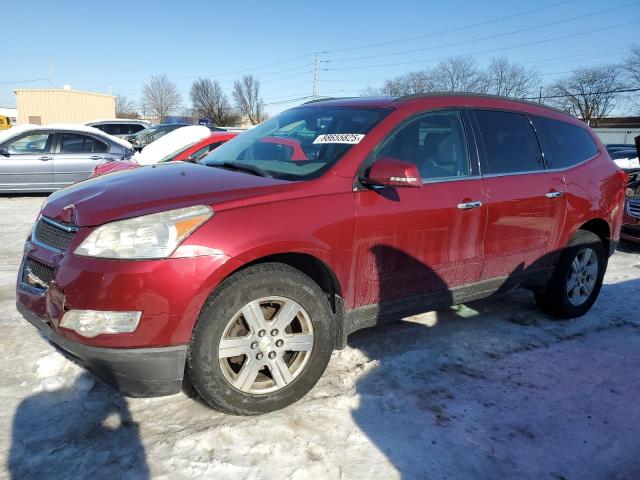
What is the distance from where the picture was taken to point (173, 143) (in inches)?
308

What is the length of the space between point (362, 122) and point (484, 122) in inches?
40.7

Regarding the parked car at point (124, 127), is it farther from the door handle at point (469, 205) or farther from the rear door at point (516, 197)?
the door handle at point (469, 205)

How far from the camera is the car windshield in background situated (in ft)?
10.2

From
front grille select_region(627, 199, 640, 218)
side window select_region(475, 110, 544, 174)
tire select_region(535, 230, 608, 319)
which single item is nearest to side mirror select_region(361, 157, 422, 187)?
side window select_region(475, 110, 544, 174)

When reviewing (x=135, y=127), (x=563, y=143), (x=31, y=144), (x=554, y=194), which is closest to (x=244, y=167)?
(x=554, y=194)

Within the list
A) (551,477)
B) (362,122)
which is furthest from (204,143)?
(551,477)

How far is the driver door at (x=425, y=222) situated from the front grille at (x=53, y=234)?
1533 mm

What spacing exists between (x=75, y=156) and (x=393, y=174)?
9820 mm

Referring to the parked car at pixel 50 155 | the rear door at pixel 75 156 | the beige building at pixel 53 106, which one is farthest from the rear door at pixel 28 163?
the beige building at pixel 53 106

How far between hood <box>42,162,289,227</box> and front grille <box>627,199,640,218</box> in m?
7.15

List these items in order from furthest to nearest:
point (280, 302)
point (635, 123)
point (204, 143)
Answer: point (635, 123), point (204, 143), point (280, 302)

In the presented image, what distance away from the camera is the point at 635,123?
5747 centimetres

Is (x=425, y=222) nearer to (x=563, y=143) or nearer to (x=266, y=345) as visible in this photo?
(x=266, y=345)

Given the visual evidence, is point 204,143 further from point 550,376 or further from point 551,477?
point 551,477
